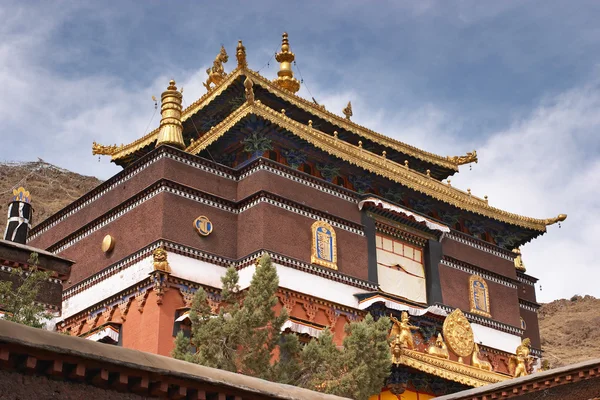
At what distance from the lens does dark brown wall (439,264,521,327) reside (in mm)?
26297

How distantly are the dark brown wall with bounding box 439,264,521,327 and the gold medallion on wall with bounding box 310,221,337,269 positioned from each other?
3770 mm

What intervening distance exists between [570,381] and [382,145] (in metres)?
14.9

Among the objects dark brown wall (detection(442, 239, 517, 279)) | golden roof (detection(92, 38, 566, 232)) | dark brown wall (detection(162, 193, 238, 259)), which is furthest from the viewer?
dark brown wall (detection(442, 239, 517, 279))

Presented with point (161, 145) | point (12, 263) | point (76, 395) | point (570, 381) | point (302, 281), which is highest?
point (161, 145)

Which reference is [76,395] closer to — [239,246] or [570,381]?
[570,381]

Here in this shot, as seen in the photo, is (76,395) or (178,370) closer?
(76,395)

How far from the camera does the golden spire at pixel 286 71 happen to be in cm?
2936

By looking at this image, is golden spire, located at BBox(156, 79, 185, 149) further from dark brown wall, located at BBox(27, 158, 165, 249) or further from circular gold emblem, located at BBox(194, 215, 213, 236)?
circular gold emblem, located at BBox(194, 215, 213, 236)

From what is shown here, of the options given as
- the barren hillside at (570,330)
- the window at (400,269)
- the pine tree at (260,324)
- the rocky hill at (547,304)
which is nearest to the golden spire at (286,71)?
the window at (400,269)

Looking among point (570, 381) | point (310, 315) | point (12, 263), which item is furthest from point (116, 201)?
point (570, 381)

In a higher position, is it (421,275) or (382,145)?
(382,145)

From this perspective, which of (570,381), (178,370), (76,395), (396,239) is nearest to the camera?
(76,395)

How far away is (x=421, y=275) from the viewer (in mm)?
26188

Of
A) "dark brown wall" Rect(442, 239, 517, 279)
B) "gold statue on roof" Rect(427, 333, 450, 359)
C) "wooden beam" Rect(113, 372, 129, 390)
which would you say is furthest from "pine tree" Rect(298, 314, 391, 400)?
"dark brown wall" Rect(442, 239, 517, 279)
